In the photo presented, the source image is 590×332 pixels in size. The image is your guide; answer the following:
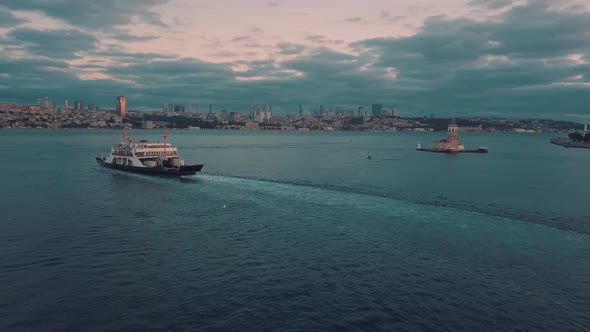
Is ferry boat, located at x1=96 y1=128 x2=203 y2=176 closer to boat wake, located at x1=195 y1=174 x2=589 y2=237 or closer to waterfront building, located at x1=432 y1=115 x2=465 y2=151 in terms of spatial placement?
boat wake, located at x1=195 y1=174 x2=589 y2=237

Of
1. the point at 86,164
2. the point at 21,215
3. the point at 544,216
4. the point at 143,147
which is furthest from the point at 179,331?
the point at 86,164

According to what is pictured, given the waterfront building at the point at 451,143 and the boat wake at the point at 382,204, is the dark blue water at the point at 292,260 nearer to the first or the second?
the boat wake at the point at 382,204

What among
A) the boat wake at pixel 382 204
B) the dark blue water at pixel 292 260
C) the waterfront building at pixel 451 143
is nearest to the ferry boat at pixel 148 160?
the boat wake at pixel 382 204

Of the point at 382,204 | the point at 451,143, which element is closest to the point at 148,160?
the point at 382,204

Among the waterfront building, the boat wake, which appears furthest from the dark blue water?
the waterfront building

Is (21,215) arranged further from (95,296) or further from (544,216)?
(544,216)

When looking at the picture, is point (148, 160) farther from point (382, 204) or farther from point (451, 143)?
point (451, 143)
